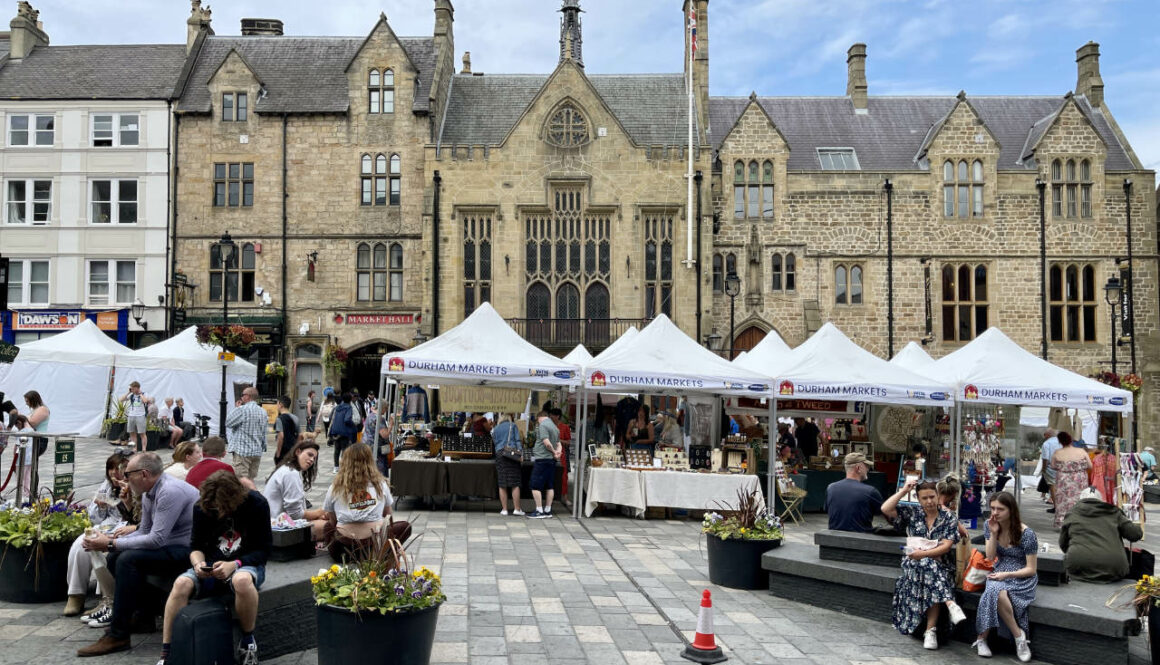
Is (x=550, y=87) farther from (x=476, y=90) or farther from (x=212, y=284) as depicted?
(x=212, y=284)

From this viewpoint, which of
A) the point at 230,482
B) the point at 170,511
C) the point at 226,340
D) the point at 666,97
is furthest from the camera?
the point at 666,97

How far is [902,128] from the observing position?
3281 centimetres

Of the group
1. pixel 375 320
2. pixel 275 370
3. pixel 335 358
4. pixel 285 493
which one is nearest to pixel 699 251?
pixel 375 320

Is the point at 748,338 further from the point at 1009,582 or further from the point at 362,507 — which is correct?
the point at 362,507

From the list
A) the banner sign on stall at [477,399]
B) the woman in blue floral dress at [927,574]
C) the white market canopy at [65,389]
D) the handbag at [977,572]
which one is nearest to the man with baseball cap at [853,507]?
the woman in blue floral dress at [927,574]

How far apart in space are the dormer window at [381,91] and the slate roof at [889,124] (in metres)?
11.2

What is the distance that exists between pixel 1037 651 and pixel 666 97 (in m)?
27.3

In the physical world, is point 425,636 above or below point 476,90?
below

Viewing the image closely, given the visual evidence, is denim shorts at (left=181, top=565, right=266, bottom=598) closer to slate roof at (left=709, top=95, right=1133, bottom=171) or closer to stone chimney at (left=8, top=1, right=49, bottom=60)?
slate roof at (left=709, top=95, right=1133, bottom=171)

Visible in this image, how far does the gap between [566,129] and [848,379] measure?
1721 cm

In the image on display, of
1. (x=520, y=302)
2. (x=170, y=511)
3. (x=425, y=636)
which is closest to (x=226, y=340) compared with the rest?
(x=520, y=302)

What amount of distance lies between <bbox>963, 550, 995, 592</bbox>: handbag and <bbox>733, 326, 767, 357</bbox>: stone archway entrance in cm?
2276

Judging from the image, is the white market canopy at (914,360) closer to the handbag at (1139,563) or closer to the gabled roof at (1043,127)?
the handbag at (1139,563)

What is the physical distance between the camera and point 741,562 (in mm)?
9172
